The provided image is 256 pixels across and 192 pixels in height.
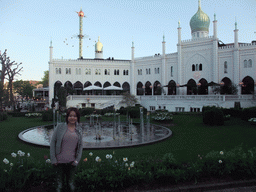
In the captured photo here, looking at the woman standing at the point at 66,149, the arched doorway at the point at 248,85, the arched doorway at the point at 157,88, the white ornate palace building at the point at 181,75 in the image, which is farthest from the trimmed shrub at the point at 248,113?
the arched doorway at the point at 157,88

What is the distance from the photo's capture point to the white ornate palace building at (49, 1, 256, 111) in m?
32.7

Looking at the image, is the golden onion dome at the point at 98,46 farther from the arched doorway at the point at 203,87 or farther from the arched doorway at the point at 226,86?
the arched doorway at the point at 226,86

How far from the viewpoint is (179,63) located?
39.2 meters

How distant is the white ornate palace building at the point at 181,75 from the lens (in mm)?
32656

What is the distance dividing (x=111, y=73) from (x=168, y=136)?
35.7 m

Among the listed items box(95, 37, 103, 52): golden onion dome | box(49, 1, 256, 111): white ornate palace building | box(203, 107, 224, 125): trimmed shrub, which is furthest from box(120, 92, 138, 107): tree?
box(95, 37, 103, 52): golden onion dome

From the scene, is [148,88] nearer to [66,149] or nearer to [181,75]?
[181,75]

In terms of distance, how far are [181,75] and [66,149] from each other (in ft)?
122

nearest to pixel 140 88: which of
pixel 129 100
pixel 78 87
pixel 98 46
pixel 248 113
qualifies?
pixel 129 100

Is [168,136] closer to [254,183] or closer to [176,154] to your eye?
[176,154]

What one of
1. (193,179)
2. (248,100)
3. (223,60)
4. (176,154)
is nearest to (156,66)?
(223,60)

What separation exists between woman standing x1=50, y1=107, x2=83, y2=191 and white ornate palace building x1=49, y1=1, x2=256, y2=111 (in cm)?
2616

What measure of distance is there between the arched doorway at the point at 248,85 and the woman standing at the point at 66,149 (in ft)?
115

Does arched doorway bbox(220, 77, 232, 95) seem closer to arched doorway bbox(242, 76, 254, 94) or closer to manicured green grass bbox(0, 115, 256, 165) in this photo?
arched doorway bbox(242, 76, 254, 94)
